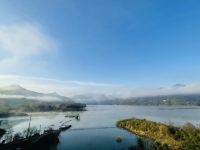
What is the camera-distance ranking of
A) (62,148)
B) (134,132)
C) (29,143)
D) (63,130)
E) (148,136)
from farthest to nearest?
(63,130), (134,132), (148,136), (62,148), (29,143)

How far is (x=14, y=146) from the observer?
61.4 meters

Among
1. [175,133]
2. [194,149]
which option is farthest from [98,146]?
[194,149]

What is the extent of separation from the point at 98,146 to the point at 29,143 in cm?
2194

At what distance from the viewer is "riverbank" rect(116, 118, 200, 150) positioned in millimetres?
56784

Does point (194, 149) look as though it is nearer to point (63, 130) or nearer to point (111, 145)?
point (111, 145)

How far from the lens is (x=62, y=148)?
72312 mm

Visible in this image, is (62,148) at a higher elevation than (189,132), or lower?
lower

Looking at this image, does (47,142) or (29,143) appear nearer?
(29,143)

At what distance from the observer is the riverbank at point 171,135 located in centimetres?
5678

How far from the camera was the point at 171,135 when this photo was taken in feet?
236

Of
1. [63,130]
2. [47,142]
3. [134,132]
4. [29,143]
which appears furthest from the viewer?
[63,130]

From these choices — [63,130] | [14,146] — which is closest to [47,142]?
[14,146]

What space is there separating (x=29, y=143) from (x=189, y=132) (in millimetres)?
48697

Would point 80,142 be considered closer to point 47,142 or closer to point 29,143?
point 47,142
